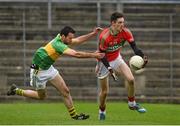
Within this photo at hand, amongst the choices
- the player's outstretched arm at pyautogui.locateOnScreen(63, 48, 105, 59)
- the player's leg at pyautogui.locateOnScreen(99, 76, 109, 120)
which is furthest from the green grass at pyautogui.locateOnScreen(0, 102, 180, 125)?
the player's outstretched arm at pyautogui.locateOnScreen(63, 48, 105, 59)

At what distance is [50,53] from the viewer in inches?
655

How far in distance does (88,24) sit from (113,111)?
8151 millimetres

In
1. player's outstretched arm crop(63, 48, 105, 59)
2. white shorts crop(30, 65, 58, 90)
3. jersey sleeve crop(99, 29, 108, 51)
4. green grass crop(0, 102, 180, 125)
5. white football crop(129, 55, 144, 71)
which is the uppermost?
jersey sleeve crop(99, 29, 108, 51)

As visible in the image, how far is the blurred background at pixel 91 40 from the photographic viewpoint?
1088 inches

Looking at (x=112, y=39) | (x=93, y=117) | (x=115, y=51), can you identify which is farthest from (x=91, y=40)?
(x=112, y=39)

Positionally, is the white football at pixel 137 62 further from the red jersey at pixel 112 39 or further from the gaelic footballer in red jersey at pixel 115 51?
the red jersey at pixel 112 39

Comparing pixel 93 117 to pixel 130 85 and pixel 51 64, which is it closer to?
pixel 130 85

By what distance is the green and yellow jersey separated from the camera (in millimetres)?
16334

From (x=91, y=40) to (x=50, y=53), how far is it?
38.6 feet

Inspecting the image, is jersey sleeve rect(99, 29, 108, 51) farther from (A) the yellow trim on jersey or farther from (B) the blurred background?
(B) the blurred background

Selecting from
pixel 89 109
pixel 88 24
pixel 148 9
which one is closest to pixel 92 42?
pixel 88 24

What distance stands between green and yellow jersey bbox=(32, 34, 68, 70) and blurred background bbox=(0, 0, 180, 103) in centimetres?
1026

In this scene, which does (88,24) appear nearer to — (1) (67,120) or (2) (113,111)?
(2) (113,111)

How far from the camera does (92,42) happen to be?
28312 millimetres
